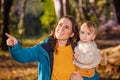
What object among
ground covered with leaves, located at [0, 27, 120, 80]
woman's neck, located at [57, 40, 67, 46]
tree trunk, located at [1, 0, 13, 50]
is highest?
woman's neck, located at [57, 40, 67, 46]

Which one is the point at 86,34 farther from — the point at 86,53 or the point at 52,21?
the point at 52,21

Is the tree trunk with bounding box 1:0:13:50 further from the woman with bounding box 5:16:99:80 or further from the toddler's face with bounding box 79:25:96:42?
the toddler's face with bounding box 79:25:96:42

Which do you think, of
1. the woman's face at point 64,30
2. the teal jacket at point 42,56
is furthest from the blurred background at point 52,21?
the teal jacket at point 42,56

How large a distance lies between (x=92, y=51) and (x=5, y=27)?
27.8 ft

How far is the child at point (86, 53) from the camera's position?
336 cm

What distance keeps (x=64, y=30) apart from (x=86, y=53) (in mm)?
324

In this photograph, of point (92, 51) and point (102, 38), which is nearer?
point (92, 51)

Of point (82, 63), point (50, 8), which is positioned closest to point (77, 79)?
point (82, 63)

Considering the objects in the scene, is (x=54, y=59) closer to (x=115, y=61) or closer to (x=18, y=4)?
(x=115, y=61)

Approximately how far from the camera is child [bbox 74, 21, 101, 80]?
11.0 ft

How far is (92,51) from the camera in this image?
339cm

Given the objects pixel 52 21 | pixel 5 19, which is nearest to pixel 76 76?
pixel 5 19

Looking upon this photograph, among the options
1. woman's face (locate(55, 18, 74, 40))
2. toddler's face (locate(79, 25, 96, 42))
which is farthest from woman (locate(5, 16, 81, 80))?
toddler's face (locate(79, 25, 96, 42))

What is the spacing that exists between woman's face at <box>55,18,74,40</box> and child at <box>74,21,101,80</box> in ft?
0.39
